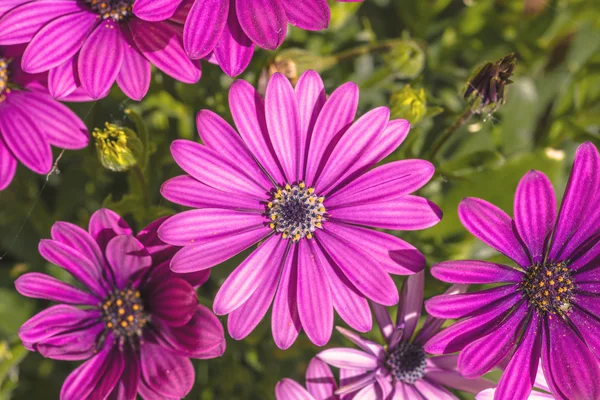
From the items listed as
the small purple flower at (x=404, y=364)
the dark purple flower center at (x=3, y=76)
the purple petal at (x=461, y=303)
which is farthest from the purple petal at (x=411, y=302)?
the dark purple flower center at (x=3, y=76)

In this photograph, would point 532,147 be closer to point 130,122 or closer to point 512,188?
point 512,188

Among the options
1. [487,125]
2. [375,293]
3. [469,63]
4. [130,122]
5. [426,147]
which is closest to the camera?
[375,293]

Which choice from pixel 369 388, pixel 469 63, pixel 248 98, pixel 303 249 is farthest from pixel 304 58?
pixel 469 63

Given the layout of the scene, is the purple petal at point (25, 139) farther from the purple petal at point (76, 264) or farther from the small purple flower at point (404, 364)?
the small purple flower at point (404, 364)

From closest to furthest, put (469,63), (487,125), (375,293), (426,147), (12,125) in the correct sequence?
(375,293) < (12,125) < (426,147) < (487,125) < (469,63)

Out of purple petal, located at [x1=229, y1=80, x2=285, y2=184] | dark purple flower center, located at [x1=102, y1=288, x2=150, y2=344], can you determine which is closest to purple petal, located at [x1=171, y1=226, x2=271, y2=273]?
purple petal, located at [x1=229, y1=80, x2=285, y2=184]

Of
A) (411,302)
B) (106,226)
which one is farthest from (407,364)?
(106,226)

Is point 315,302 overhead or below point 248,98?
below

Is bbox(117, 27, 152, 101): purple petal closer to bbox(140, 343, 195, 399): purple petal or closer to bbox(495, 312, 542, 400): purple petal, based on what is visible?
bbox(140, 343, 195, 399): purple petal
